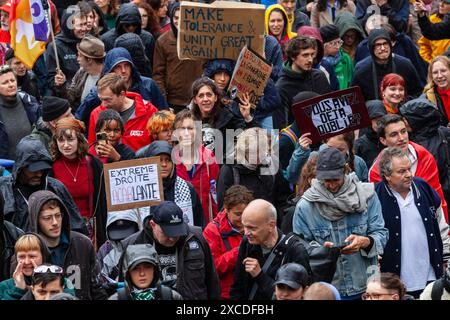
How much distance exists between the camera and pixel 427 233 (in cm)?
1223

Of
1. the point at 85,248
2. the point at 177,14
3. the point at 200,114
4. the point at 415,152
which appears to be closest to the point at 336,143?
the point at 415,152

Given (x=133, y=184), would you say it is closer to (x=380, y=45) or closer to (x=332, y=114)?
(x=332, y=114)

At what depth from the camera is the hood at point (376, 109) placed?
1438 centimetres

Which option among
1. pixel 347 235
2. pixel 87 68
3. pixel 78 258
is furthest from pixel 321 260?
pixel 87 68

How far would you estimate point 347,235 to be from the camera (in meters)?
11.8

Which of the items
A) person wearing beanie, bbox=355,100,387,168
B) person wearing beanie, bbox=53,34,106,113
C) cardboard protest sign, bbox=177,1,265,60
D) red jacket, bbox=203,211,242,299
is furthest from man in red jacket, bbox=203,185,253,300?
person wearing beanie, bbox=53,34,106,113

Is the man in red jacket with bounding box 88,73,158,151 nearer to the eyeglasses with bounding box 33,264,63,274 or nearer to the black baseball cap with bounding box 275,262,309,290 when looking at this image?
the eyeglasses with bounding box 33,264,63,274

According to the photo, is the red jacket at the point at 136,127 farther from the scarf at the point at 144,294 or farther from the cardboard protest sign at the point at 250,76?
the scarf at the point at 144,294

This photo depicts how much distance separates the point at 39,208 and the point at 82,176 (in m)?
1.41

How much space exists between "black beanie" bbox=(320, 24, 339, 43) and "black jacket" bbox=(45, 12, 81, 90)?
2724mm

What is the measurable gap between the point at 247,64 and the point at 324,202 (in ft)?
10.1

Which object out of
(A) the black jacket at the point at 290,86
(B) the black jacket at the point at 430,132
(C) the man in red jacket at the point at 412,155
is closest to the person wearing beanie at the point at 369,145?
(B) the black jacket at the point at 430,132

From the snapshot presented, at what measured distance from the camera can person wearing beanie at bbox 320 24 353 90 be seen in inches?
687

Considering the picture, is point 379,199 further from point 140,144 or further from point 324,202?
point 140,144
